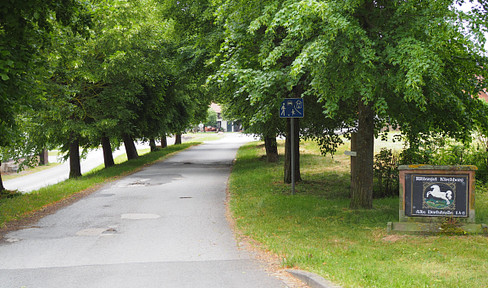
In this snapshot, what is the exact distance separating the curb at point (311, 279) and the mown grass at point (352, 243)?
128 mm

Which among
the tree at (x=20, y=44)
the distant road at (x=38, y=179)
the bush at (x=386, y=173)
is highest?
the tree at (x=20, y=44)

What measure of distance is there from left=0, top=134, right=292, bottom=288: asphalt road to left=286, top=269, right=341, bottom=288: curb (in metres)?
0.29

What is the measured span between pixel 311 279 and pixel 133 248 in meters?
3.47

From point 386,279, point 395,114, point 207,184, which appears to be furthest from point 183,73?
point 386,279

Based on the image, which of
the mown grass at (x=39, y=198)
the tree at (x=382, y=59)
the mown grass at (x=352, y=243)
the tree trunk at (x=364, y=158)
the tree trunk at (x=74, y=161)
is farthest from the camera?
the tree trunk at (x=74, y=161)

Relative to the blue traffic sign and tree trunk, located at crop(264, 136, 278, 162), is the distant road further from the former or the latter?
the blue traffic sign

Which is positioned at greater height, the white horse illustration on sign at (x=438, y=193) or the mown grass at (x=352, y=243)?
the white horse illustration on sign at (x=438, y=193)

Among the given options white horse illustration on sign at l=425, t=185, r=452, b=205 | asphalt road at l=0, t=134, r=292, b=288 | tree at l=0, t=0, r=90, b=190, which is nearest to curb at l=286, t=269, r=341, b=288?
asphalt road at l=0, t=134, r=292, b=288

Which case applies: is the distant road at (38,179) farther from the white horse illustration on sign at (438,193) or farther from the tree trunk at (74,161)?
the white horse illustration on sign at (438,193)

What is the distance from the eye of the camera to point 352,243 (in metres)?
7.87

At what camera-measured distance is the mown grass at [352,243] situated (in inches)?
230

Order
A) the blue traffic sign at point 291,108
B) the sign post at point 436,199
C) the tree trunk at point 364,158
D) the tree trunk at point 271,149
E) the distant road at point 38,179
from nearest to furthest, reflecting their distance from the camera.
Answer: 1. the sign post at point 436,199
2. the tree trunk at point 364,158
3. the blue traffic sign at point 291,108
4. the tree trunk at point 271,149
5. the distant road at point 38,179

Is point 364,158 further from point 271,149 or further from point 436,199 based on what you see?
point 271,149

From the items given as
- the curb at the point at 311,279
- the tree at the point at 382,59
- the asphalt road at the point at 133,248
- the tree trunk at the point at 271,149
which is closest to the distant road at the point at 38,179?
the tree trunk at the point at 271,149
